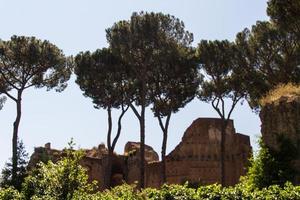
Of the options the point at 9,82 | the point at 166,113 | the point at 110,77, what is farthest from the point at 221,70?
the point at 9,82

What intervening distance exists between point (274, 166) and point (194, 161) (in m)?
20.9

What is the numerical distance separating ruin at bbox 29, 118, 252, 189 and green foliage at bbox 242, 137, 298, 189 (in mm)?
19522

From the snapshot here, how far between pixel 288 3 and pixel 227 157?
57.1 ft

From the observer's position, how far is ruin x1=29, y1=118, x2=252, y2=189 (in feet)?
118

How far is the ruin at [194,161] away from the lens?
36.0 metres

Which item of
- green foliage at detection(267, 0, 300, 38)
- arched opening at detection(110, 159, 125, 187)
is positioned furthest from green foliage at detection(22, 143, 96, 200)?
arched opening at detection(110, 159, 125, 187)

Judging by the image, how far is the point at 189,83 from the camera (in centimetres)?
3234

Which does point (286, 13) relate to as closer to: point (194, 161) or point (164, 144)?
point (164, 144)

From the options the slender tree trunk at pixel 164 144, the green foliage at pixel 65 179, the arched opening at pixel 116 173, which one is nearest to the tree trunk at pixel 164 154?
the slender tree trunk at pixel 164 144

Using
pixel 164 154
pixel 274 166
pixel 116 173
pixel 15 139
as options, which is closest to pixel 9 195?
pixel 274 166

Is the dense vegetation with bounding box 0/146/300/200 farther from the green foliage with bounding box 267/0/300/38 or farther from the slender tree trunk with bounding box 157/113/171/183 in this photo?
the slender tree trunk with bounding box 157/113/171/183

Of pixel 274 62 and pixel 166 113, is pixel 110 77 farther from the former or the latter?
pixel 274 62

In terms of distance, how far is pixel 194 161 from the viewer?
1441 inches

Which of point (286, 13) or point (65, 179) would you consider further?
point (286, 13)
